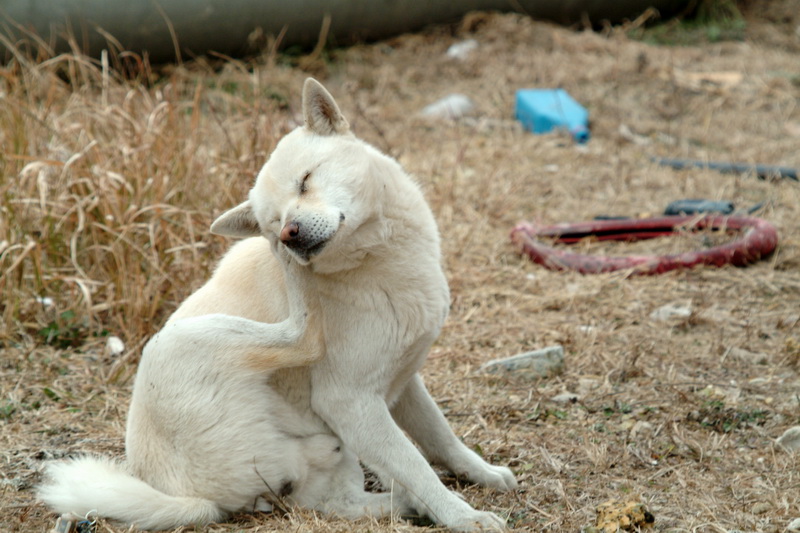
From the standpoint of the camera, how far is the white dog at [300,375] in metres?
2.57

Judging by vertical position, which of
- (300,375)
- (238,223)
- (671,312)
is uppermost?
(238,223)

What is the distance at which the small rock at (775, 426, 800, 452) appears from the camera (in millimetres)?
2916

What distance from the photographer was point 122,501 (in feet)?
8.27

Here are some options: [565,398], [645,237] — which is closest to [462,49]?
[645,237]

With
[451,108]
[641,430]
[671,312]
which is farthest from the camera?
[451,108]

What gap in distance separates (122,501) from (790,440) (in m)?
2.20

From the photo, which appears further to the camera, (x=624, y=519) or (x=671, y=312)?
(x=671, y=312)

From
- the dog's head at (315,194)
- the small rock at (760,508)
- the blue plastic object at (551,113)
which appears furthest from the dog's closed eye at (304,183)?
the blue plastic object at (551,113)

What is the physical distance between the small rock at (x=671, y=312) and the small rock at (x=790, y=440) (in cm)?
113

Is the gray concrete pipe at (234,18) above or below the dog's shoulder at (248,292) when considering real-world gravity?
below

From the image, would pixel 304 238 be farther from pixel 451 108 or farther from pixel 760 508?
pixel 451 108

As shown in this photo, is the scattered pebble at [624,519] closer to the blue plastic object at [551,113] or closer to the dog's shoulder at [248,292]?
the dog's shoulder at [248,292]

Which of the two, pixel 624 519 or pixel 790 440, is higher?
pixel 624 519

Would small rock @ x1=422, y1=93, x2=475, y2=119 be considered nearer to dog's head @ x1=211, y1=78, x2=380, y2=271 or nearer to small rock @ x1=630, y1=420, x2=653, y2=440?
small rock @ x1=630, y1=420, x2=653, y2=440
